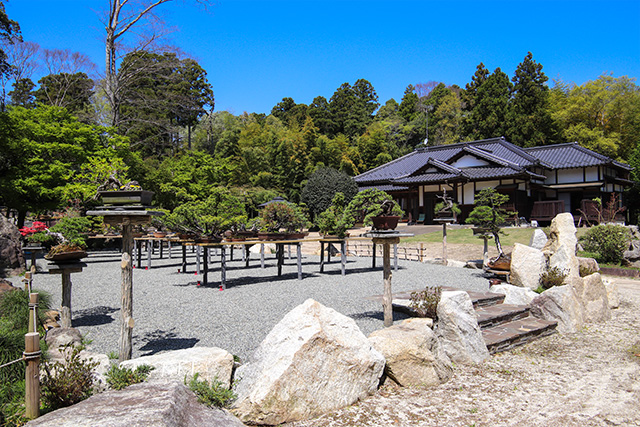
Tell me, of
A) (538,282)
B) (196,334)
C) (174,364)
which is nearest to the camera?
(174,364)

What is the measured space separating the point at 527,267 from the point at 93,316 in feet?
30.3

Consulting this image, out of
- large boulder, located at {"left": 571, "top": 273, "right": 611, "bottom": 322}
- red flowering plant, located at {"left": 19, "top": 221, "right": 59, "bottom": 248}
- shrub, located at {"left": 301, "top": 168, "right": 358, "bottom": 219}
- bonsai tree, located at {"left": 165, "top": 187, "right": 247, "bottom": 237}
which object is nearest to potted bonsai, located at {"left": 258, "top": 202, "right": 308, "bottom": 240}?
bonsai tree, located at {"left": 165, "top": 187, "right": 247, "bottom": 237}

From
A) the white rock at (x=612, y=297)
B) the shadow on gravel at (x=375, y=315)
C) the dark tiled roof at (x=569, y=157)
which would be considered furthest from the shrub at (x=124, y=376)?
the dark tiled roof at (x=569, y=157)

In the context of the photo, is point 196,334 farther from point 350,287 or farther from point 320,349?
point 350,287

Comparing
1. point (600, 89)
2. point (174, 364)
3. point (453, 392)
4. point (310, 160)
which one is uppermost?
point (600, 89)

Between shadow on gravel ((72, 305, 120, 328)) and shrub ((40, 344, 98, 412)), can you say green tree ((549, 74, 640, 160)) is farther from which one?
shrub ((40, 344, 98, 412))

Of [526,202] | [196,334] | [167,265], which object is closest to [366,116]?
[526,202]

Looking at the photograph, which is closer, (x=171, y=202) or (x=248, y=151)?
(x=171, y=202)

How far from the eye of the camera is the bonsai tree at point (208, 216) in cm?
959

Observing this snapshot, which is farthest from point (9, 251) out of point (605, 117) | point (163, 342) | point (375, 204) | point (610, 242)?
point (605, 117)

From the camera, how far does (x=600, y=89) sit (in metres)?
35.2

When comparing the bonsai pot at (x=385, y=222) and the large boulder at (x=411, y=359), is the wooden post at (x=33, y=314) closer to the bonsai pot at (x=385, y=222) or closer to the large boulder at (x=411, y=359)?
the large boulder at (x=411, y=359)

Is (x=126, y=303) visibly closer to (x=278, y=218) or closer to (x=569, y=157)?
(x=278, y=218)

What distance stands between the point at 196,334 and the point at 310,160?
30302mm
